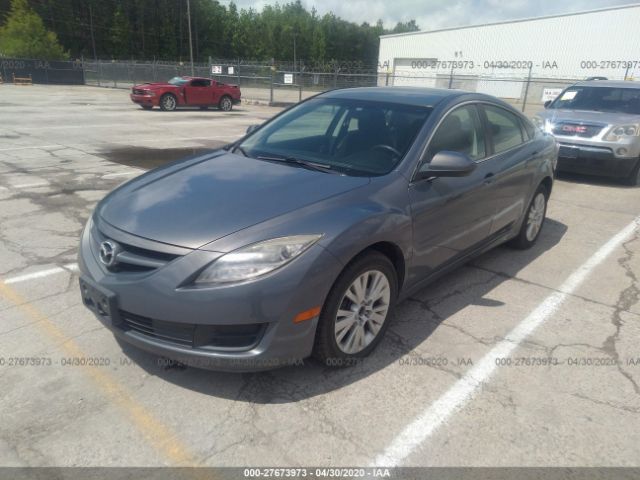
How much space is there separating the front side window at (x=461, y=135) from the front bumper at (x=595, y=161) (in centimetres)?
511

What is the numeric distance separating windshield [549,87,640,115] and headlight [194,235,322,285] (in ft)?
27.8

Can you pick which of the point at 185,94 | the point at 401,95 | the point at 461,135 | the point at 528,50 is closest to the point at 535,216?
the point at 461,135

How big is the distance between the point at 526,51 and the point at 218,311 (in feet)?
157

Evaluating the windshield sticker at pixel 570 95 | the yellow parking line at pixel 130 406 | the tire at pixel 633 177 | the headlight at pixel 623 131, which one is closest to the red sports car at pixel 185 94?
the windshield sticker at pixel 570 95

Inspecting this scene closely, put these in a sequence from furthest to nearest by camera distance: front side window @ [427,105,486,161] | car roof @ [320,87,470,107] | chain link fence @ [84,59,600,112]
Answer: chain link fence @ [84,59,600,112], car roof @ [320,87,470,107], front side window @ [427,105,486,161]

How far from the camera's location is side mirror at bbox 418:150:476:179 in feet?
10.6

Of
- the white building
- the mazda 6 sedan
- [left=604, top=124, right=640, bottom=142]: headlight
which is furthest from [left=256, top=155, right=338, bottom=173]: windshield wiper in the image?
the white building

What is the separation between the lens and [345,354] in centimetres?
294

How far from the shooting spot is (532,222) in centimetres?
511

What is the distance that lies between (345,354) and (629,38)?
1693 inches

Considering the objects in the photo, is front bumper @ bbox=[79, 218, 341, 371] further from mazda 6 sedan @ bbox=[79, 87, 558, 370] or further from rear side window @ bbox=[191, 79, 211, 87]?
rear side window @ bbox=[191, 79, 211, 87]

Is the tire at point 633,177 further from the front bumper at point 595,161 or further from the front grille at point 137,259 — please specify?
the front grille at point 137,259

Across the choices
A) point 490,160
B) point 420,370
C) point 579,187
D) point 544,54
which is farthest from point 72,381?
point 544,54

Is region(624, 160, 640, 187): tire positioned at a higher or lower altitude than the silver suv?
lower
